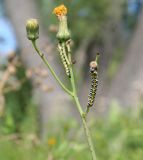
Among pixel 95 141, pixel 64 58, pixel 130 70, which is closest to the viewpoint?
pixel 64 58

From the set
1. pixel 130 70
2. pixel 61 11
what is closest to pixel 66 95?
pixel 130 70

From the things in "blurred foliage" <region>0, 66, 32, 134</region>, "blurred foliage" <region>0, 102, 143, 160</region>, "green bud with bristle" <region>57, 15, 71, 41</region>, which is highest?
"green bud with bristle" <region>57, 15, 71, 41</region>

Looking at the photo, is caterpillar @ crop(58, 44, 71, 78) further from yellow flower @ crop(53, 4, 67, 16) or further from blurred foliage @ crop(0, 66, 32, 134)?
blurred foliage @ crop(0, 66, 32, 134)

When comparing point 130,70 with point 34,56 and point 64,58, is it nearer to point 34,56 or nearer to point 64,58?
point 34,56

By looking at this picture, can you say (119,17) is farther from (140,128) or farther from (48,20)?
(140,128)

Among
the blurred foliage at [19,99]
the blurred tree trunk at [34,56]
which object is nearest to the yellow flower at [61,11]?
the blurred tree trunk at [34,56]

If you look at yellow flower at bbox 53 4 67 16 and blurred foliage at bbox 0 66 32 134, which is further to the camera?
blurred foliage at bbox 0 66 32 134

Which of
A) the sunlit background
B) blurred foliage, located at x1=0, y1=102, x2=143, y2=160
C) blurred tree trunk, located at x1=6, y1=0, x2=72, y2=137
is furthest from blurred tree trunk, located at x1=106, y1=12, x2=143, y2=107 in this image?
blurred foliage, located at x1=0, y1=102, x2=143, y2=160

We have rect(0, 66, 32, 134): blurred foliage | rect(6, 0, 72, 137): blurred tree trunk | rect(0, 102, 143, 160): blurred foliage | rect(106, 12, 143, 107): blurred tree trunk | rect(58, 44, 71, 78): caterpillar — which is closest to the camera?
rect(58, 44, 71, 78): caterpillar
